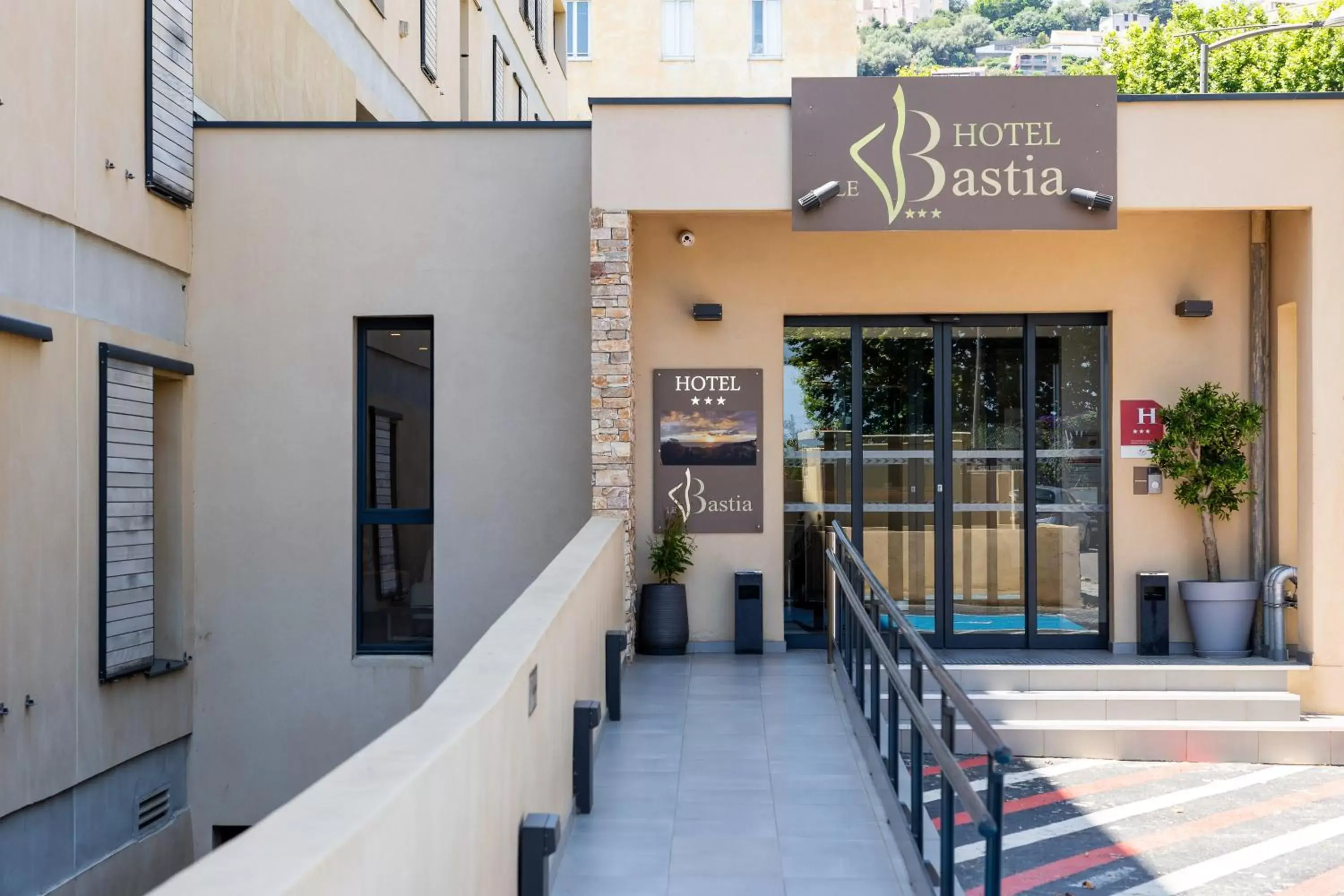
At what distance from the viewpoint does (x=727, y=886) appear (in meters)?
4.82

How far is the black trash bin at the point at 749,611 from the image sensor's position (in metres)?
9.20

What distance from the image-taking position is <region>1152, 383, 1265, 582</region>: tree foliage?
877cm

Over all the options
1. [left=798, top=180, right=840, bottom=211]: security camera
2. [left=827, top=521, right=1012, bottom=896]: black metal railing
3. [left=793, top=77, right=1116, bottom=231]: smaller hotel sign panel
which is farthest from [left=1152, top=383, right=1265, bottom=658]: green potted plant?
[left=798, top=180, right=840, bottom=211]: security camera

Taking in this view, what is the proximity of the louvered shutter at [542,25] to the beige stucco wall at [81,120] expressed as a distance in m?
13.9

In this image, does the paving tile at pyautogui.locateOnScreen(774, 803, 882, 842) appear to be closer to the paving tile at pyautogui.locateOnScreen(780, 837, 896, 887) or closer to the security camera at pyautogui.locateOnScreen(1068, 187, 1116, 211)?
the paving tile at pyautogui.locateOnScreen(780, 837, 896, 887)

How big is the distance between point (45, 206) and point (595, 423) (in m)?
3.55

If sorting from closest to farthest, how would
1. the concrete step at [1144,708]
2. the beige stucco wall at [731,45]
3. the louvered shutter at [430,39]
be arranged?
the concrete step at [1144,708]
the louvered shutter at [430,39]
the beige stucco wall at [731,45]

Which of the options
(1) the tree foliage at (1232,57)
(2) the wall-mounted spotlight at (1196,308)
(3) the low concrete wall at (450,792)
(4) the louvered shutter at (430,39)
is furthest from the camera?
(1) the tree foliage at (1232,57)

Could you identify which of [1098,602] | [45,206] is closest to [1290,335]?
[1098,602]

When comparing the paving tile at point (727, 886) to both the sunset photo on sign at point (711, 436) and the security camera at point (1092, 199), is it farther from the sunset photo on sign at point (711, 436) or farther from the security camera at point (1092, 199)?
the security camera at point (1092, 199)

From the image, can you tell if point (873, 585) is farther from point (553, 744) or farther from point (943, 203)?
point (943, 203)

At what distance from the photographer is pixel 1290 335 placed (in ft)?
29.7

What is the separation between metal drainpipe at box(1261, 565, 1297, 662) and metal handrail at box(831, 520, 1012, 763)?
342cm

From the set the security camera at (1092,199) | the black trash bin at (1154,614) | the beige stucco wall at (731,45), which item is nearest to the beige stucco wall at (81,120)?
the security camera at (1092,199)
